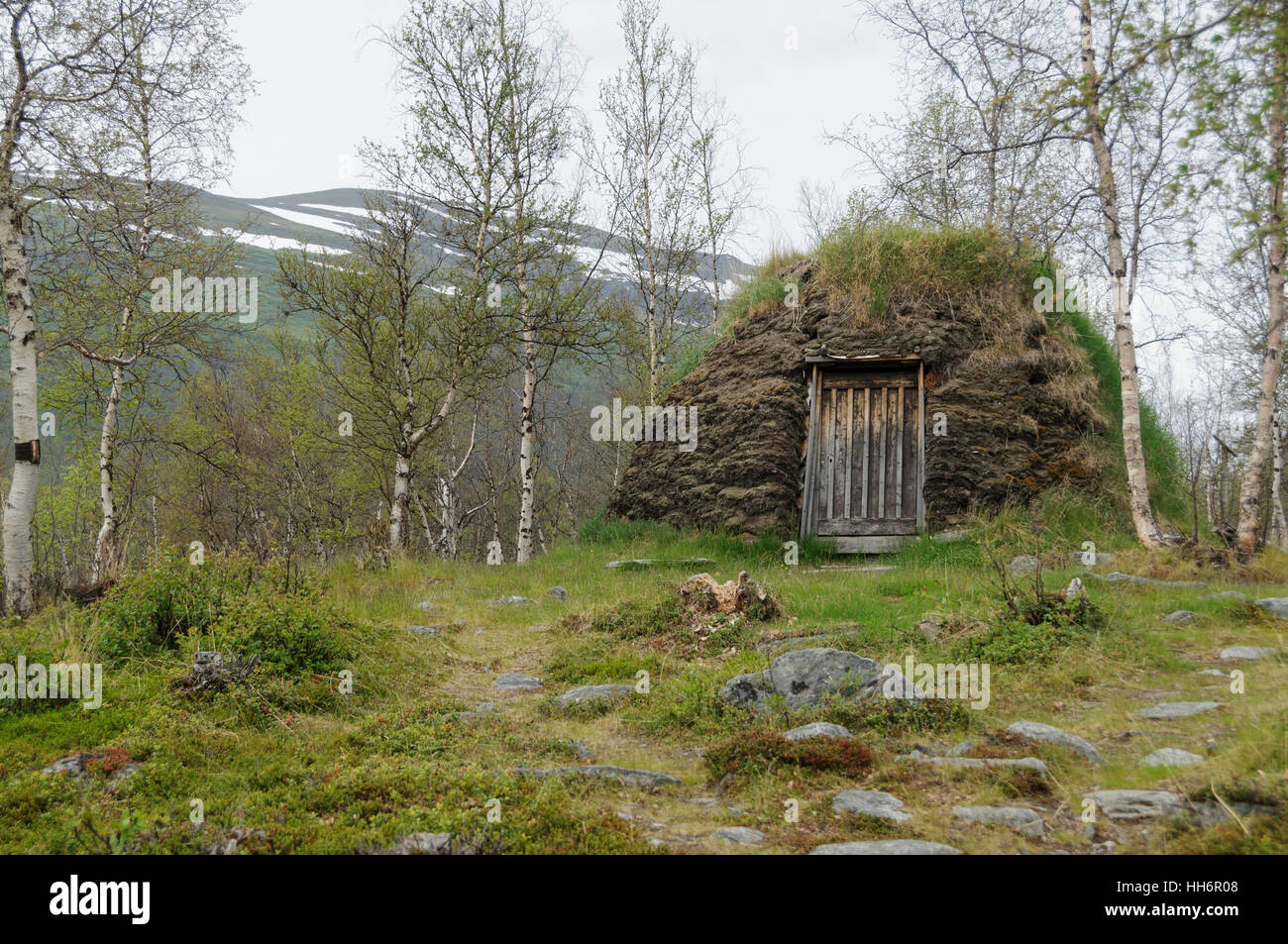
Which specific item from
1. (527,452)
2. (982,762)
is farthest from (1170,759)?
(527,452)

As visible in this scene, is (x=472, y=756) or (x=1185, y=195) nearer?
(x=472, y=756)

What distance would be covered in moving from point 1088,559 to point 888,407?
180 inches

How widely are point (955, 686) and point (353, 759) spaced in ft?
14.9

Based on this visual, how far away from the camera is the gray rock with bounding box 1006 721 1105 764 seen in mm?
4930

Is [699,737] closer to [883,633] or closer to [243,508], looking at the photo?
[883,633]

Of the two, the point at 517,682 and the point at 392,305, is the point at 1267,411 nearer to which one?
the point at 517,682

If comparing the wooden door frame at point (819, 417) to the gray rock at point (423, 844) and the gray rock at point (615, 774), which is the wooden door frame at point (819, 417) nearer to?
the gray rock at point (615, 774)

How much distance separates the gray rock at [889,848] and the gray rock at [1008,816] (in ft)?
1.45

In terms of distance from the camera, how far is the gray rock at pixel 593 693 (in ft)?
22.7

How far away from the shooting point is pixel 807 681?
21.0 feet

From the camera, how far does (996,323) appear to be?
46.9ft

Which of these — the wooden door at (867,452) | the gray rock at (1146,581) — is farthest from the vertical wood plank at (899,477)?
the gray rock at (1146,581)

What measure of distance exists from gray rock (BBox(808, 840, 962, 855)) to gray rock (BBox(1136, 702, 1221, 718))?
2868 millimetres
